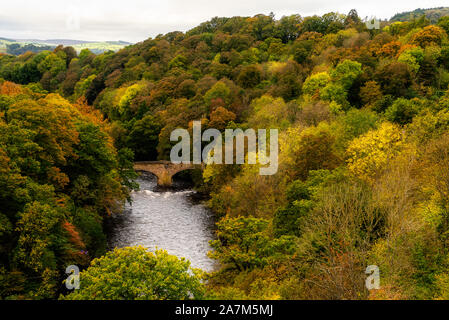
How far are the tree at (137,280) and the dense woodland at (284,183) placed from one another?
9cm

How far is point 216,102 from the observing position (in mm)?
73500

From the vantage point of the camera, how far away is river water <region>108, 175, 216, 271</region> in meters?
44.0

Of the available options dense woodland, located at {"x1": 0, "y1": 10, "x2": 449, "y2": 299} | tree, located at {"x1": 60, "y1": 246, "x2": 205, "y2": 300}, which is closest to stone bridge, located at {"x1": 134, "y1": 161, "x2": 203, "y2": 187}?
dense woodland, located at {"x1": 0, "y1": 10, "x2": 449, "y2": 299}

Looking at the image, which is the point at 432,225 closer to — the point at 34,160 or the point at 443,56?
the point at 34,160

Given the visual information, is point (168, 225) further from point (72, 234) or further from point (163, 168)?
point (163, 168)

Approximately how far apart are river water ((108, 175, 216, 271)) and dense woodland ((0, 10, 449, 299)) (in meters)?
2.48

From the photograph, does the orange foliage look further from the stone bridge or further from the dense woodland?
the stone bridge

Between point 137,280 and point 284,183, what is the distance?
21.3 m

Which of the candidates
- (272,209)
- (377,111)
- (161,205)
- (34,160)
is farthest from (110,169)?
(377,111)

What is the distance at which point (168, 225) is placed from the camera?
168 feet

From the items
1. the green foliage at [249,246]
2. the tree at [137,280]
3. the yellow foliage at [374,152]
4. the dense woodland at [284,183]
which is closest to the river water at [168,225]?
the dense woodland at [284,183]

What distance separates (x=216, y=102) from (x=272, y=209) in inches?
1530

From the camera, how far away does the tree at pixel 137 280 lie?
22.2 meters

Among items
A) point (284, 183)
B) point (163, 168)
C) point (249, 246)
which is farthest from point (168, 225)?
point (249, 246)
